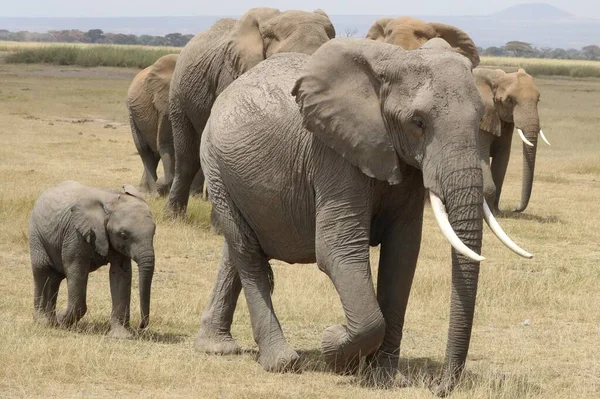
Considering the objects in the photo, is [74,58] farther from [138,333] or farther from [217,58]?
[138,333]

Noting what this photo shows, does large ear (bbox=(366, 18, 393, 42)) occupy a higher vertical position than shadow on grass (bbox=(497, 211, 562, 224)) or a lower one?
higher

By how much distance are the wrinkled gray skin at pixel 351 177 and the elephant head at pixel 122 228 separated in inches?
22.8

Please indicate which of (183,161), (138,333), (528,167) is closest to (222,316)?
(138,333)

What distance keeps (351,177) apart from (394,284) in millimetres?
698

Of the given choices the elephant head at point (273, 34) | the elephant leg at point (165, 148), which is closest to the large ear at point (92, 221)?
the elephant head at point (273, 34)

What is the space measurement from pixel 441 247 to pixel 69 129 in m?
15.2

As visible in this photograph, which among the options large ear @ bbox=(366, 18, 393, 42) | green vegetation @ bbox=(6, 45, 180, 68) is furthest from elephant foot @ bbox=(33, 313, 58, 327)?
green vegetation @ bbox=(6, 45, 180, 68)

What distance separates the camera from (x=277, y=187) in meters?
7.11

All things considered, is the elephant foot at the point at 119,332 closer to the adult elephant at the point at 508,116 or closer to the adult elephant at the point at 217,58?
the adult elephant at the point at 217,58

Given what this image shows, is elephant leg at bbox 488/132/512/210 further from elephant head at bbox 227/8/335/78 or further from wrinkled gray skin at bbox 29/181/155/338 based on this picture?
wrinkled gray skin at bbox 29/181/155/338

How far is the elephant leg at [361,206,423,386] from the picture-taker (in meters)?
6.85

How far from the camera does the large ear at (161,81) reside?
16.5m

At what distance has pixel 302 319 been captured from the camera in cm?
898

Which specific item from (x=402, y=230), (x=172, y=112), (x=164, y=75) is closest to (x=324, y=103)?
(x=402, y=230)
